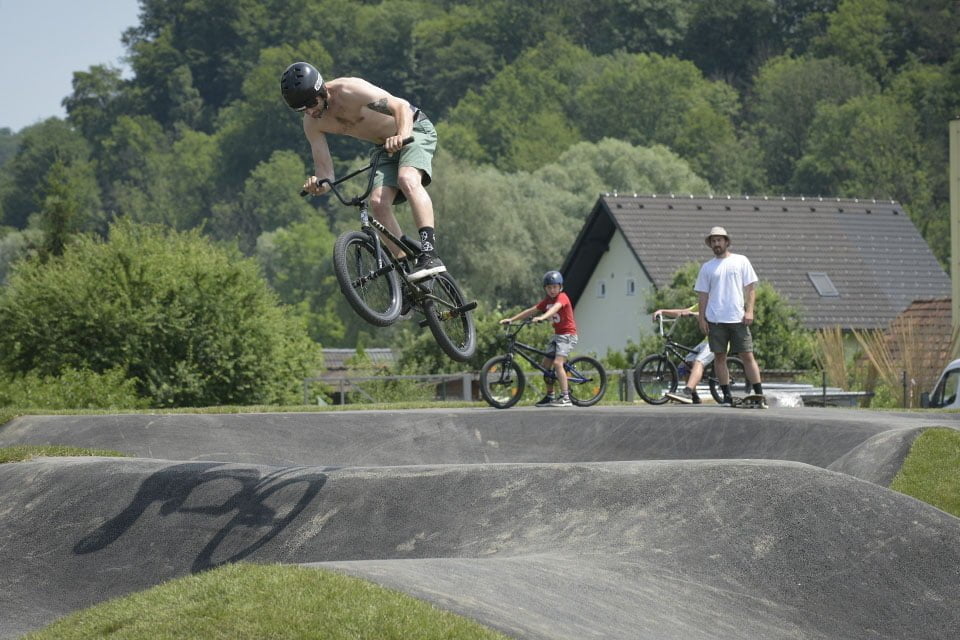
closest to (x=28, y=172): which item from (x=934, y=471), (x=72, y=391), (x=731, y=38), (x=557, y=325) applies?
(x=731, y=38)

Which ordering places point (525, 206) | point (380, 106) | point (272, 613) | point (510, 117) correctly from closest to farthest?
point (272, 613) → point (380, 106) → point (525, 206) → point (510, 117)

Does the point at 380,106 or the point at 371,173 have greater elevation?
the point at 380,106

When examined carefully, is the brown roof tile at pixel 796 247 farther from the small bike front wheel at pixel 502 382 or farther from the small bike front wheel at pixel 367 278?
the small bike front wheel at pixel 367 278

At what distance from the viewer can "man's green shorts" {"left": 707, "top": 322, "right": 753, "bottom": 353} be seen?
16531mm

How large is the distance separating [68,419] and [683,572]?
9966 millimetres

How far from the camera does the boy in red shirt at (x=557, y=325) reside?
17.4 m

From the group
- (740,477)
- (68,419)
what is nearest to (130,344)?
(68,419)

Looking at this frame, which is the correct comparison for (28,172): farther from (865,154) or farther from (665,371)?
(665,371)

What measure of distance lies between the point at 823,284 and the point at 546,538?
1479 inches

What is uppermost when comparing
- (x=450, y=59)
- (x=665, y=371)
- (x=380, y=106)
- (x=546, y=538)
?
(x=450, y=59)

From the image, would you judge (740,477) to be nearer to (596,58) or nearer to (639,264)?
(639,264)

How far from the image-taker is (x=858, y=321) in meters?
44.7

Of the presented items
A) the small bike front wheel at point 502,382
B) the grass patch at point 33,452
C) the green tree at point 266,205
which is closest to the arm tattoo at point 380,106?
the grass patch at point 33,452

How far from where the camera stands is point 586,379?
62.3ft
